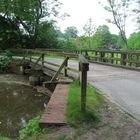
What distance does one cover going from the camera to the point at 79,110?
6500 mm

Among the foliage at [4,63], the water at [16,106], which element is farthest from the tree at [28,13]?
the water at [16,106]

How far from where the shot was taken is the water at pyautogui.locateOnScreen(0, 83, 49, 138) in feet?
28.4

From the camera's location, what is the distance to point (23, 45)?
3509cm

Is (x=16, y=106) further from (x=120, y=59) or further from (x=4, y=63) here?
(x=4, y=63)

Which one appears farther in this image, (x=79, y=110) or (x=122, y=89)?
(x=122, y=89)

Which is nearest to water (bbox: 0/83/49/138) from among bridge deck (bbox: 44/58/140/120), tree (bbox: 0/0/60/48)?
bridge deck (bbox: 44/58/140/120)

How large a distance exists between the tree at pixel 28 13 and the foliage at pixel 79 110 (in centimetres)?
2510

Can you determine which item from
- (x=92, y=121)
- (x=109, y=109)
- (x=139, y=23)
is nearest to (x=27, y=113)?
(x=109, y=109)

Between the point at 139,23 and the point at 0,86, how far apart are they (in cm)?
2450

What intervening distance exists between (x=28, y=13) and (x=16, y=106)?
74.7 feet

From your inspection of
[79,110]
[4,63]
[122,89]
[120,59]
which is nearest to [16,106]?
[122,89]

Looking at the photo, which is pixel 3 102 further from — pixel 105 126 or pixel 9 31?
pixel 9 31

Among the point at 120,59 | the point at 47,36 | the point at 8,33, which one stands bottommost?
the point at 120,59

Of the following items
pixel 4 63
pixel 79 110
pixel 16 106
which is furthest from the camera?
pixel 4 63
